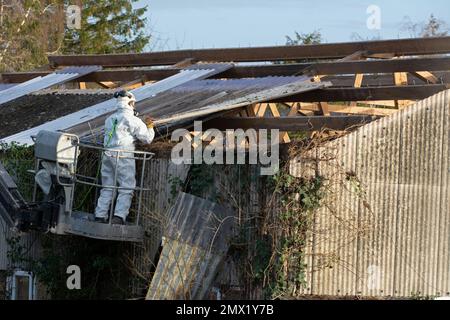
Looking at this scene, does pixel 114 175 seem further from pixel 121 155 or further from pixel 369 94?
pixel 369 94

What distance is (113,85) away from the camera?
20.4 m

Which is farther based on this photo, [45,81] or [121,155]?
[45,81]

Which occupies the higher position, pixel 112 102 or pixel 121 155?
pixel 112 102

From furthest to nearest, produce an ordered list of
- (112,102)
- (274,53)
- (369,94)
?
(274,53), (112,102), (369,94)

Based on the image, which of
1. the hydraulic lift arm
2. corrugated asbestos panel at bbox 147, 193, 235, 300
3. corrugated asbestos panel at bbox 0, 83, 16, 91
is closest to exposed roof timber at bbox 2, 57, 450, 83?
corrugated asbestos panel at bbox 0, 83, 16, 91

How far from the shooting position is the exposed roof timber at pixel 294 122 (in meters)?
13.6

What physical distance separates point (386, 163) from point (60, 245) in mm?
4772

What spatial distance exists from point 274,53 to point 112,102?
3.53 metres

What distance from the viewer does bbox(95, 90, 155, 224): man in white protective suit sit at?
43.2ft

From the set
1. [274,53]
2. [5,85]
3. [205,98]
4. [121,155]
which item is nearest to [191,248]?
[121,155]

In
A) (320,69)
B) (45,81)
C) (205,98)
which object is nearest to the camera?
(205,98)

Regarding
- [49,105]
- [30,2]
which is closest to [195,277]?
[49,105]

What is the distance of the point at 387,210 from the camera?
13188 mm

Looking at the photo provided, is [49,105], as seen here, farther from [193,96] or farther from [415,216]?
[415,216]
